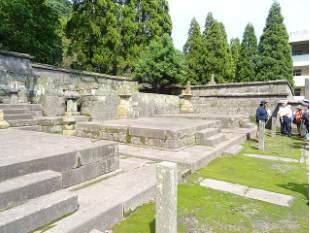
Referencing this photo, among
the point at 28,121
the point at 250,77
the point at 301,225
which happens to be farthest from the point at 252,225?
the point at 250,77

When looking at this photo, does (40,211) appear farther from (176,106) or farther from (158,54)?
(158,54)

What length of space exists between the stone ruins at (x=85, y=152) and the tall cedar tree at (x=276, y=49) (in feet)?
33.8

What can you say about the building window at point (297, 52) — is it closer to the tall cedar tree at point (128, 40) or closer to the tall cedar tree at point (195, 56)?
the tall cedar tree at point (195, 56)

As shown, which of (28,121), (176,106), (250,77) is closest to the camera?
(28,121)

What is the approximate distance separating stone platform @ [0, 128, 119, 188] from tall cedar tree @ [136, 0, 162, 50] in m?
20.0

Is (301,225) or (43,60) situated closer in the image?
(301,225)

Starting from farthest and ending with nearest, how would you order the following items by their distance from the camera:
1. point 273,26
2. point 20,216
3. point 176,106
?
point 273,26 < point 176,106 < point 20,216

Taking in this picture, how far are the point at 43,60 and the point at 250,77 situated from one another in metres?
21.3

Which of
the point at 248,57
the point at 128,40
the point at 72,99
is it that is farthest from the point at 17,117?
the point at 248,57

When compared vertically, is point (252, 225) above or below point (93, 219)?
below

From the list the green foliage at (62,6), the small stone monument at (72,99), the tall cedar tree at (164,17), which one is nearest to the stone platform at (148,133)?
the small stone monument at (72,99)

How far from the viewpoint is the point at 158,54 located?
18359 millimetres

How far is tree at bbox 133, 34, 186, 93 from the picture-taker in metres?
18.1

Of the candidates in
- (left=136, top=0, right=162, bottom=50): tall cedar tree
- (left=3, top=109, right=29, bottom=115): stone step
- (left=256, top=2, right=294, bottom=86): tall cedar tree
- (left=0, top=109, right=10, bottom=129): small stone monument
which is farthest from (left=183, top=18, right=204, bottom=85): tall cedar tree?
(left=0, top=109, right=10, bottom=129): small stone monument
